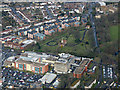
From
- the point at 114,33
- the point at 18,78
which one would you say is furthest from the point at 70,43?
the point at 18,78

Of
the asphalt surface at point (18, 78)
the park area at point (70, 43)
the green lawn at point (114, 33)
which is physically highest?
the green lawn at point (114, 33)

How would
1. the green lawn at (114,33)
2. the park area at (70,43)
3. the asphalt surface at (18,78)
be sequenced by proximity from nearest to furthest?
the asphalt surface at (18,78), the green lawn at (114,33), the park area at (70,43)

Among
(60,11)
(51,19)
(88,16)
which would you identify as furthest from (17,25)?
(88,16)

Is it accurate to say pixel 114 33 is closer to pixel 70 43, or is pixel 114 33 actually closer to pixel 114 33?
pixel 114 33

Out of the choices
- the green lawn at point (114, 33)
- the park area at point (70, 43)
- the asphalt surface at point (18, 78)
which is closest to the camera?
the asphalt surface at point (18, 78)

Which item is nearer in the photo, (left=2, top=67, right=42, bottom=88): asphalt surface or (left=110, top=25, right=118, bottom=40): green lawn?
(left=2, top=67, right=42, bottom=88): asphalt surface

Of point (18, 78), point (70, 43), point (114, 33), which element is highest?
point (114, 33)

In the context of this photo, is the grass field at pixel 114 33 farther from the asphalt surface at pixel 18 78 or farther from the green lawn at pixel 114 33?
the asphalt surface at pixel 18 78

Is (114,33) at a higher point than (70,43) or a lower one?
higher

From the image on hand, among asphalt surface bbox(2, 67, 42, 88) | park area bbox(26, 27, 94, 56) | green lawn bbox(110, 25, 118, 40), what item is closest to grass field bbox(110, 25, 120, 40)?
green lawn bbox(110, 25, 118, 40)

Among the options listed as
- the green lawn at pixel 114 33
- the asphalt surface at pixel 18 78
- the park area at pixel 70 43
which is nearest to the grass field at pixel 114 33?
the green lawn at pixel 114 33

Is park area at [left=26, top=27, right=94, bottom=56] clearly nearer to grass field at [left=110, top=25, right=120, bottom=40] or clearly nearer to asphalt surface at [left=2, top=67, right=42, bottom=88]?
grass field at [left=110, top=25, right=120, bottom=40]
